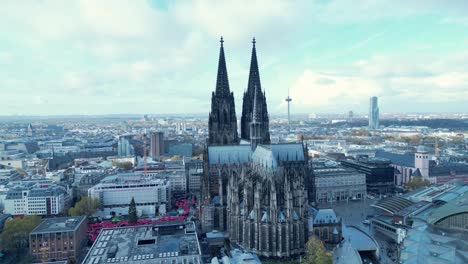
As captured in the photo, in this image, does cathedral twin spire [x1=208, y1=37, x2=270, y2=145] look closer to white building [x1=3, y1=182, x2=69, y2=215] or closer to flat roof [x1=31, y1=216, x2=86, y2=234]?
flat roof [x1=31, y1=216, x2=86, y2=234]

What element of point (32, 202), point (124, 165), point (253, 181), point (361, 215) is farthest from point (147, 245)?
point (124, 165)

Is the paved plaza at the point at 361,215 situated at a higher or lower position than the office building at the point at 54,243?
lower

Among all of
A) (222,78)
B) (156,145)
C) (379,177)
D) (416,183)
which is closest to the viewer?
(222,78)

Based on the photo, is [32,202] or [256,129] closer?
[256,129]

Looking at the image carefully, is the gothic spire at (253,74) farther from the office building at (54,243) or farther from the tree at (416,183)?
the tree at (416,183)

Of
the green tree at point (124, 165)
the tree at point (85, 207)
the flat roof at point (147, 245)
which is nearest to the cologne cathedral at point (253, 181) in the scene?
the flat roof at point (147, 245)

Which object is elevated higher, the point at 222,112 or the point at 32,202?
the point at 222,112

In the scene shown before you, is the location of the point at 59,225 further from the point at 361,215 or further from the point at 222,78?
the point at 361,215
